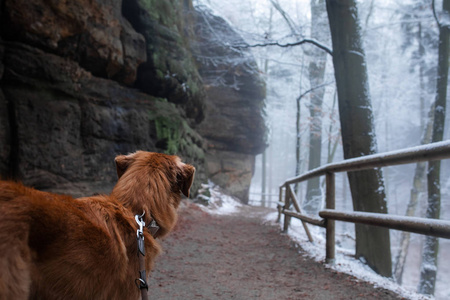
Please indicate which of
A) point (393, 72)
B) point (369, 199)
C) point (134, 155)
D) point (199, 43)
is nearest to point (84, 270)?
point (134, 155)

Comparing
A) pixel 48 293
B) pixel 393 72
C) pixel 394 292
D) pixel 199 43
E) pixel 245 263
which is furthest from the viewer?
pixel 393 72

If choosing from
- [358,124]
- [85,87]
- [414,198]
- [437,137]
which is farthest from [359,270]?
[414,198]

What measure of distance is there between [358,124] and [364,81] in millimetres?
890

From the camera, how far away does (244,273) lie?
4254mm

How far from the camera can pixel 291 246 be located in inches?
231

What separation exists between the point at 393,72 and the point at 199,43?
15.0m

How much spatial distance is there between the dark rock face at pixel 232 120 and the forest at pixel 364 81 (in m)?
2.30

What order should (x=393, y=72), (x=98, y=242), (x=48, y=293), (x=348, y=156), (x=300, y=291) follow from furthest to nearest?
(x=393, y=72)
(x=348, y=156)
(x=300, y=291)
(x=98, y=242)
(x=48, y=293)

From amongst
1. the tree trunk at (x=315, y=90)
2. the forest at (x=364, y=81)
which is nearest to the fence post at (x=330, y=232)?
the forest at (x=364, y=81)

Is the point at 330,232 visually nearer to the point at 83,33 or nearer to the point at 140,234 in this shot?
the point at 140,234

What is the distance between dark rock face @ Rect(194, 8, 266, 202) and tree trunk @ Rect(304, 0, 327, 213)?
169 inches

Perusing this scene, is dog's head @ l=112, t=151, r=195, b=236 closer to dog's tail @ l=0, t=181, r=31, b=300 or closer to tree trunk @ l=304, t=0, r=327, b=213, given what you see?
dog's tail @ l=0, t=181, r=31, b=300

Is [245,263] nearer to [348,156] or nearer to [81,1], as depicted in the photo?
[348,156]

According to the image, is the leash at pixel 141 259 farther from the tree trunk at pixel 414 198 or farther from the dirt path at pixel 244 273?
the tree trunk at pixel 414 198
